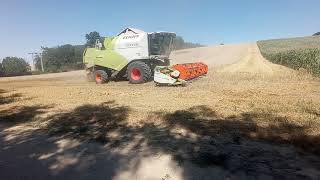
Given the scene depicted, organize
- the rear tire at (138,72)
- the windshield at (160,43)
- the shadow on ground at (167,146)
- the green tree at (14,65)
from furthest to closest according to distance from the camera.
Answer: the green tree at (14,65)
the windshield at (160,43)
the rear tire at (138,72)
the shadow on ground at (167,146)

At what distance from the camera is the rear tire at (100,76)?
19984 millimetres

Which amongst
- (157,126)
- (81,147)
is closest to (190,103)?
(157,126)

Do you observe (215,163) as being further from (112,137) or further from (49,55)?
(49,55)

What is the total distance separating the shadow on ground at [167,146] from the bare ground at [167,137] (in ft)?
0.06

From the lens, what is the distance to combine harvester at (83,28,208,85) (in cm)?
1811

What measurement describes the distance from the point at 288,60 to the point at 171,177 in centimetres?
2733

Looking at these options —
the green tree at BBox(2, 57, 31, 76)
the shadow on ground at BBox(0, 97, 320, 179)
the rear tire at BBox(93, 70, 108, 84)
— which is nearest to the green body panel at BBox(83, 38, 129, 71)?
the rear tire at BBox(93, 70, 108, 84)

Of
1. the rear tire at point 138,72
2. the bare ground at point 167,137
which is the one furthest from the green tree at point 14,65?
the bare ground at point 167,137

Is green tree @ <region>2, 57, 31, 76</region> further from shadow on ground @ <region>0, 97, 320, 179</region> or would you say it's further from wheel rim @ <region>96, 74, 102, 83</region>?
shadow on ground @ <region>0, 97, 320, 179</region>

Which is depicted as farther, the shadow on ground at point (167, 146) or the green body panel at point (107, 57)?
the green body panel at point (107, 57)

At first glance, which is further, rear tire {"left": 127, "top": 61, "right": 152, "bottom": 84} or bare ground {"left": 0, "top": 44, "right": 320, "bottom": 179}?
rear tire {"left": 127, "top": 61, "right": 152, "bottom": 84}

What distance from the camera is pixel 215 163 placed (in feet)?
21.7

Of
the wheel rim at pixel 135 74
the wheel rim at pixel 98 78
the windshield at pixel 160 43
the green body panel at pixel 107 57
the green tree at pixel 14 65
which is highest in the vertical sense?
the windshield at pixel 160 43

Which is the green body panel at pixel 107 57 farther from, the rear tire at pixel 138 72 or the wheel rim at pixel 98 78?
the wheel rim at pixel 98 78
